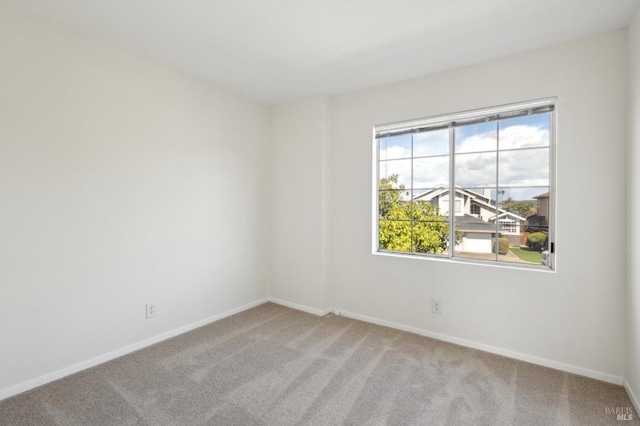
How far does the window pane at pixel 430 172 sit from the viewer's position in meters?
2.94

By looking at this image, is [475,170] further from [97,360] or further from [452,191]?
[97,360]

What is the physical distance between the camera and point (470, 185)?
2.79m

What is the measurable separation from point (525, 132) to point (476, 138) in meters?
0.37

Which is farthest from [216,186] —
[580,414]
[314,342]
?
[580,414]

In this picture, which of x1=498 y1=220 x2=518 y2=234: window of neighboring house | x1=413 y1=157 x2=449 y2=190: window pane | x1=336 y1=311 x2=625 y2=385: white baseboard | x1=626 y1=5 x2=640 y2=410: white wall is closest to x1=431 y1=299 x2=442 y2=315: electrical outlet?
x1=336 y1=311 x2=625 y2=385: white baseboard

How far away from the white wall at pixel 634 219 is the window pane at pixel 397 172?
1607 millimetres

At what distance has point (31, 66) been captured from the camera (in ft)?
6.75

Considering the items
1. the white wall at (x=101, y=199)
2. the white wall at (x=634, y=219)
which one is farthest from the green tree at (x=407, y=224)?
the white wall at (x=101, y=199)

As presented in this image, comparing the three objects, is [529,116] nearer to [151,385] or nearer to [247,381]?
[247,381]

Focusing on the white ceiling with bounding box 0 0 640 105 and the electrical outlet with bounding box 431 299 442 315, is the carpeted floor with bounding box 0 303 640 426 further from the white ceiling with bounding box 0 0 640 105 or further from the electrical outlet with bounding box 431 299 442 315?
the white ceiling with bounding box 0 0 640 105

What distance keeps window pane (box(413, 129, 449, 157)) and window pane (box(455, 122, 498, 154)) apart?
0.11 metres

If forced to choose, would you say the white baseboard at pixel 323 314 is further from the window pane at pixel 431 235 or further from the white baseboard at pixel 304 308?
the window pane at pixel 431 235

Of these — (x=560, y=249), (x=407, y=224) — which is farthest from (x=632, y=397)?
(x=407, y=224)

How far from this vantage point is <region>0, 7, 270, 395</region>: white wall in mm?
2014
